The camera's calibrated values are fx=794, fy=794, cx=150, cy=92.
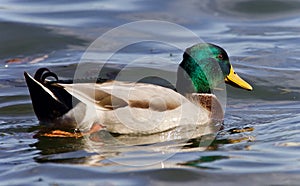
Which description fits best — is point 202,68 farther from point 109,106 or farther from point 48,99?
point 48,99

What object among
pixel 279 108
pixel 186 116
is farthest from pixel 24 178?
pixel 279 108

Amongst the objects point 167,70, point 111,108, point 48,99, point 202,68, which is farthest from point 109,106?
point 167,70

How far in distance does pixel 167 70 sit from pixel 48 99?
3.15m

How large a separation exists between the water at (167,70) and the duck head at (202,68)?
1.62 ft

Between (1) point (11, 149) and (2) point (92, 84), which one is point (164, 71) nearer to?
(2) point (92, 84)

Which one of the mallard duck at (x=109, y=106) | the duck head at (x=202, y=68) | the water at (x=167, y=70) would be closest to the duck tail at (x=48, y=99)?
the mallard duck at (x=109, y=106)

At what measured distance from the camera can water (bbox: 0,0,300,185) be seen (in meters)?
6.31

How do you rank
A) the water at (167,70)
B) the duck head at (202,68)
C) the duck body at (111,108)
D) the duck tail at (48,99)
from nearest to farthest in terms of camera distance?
the water at (167,70) → the duck tail at (48,99) → the duck body at (111,108) → the duck head at (202,68)

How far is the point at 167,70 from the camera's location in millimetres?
10422

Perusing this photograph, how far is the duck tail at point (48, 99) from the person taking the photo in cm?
745

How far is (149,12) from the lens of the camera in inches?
544

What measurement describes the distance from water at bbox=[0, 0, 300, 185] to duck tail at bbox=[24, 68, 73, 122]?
10.2 inches

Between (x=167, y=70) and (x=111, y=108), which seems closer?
(x=111, y=108)

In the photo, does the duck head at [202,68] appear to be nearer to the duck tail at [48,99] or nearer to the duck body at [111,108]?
the duck body at [111,108]
